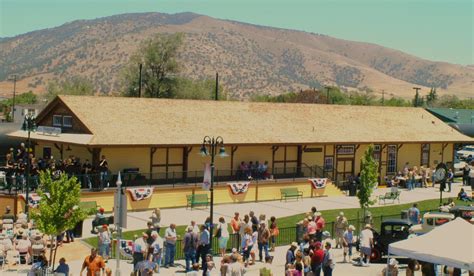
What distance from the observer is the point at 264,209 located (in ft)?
118

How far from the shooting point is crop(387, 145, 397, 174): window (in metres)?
47.5

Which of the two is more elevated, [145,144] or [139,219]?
[145,144]

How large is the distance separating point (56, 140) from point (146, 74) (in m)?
45.6

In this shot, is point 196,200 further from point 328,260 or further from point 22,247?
point 328,260

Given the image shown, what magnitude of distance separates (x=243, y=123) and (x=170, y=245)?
A: 64.6 feet

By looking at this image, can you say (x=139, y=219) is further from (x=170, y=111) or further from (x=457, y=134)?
(x=457, y=134)

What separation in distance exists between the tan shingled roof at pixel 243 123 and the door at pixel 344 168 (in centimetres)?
192

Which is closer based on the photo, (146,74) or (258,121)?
(258,121)

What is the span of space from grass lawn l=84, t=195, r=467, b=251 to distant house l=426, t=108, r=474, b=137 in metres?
22.5

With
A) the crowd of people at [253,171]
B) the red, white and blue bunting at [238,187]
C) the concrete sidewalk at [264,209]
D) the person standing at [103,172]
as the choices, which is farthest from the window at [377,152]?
the person standing at [103,172]

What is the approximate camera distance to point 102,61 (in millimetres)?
190375

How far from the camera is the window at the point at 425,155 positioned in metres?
49.7

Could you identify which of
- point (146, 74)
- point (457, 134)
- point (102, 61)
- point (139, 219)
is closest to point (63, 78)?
point (102, 61)

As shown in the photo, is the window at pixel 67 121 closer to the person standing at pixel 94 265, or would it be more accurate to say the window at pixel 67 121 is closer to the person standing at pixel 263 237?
the person standing at pixel 263 237
